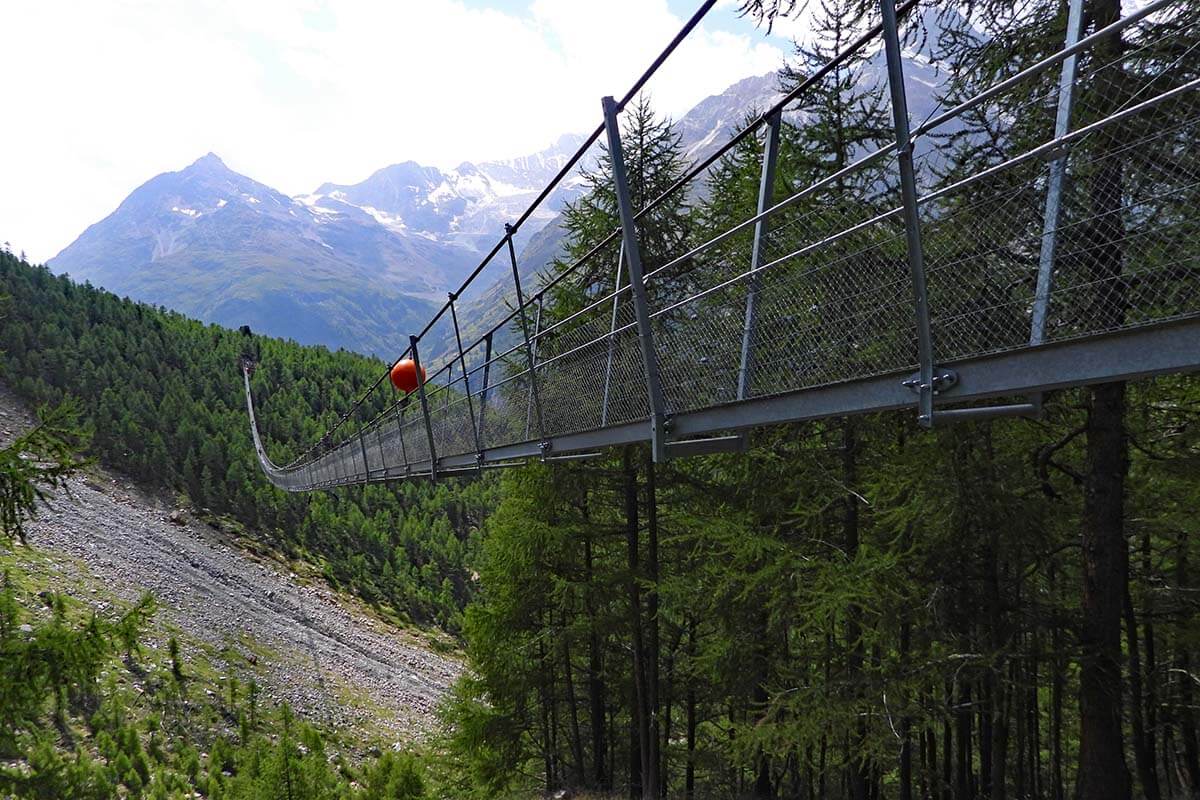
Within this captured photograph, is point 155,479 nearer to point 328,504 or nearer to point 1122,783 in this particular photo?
point 328,504

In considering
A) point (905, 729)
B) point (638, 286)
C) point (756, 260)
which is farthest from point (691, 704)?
point (756, 260)

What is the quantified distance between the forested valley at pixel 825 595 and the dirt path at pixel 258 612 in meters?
5.17

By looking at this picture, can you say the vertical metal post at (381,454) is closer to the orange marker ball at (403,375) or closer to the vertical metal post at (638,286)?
the orange marker ball at (403,375)

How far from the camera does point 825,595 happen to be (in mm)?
4906

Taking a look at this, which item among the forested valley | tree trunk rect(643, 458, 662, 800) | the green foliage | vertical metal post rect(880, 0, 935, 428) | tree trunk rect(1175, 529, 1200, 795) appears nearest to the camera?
vertical metal post rect(880, 0, 935, 428)

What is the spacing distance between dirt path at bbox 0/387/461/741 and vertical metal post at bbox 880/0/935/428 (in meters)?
19.8

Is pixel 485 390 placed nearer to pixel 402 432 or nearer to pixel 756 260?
pixel 402 432

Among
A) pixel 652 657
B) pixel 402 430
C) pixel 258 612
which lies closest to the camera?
pixel 652 657

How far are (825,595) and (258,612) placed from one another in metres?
26.4

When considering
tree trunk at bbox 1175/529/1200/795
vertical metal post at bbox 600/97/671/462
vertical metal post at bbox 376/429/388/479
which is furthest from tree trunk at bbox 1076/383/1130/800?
vertical metal post at bbox 376/429/388/479

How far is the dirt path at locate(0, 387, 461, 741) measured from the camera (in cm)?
2250

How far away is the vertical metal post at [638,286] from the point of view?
3.22 metres

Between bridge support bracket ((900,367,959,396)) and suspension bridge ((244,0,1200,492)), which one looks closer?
suspension bridge ((244,0,1200,492))

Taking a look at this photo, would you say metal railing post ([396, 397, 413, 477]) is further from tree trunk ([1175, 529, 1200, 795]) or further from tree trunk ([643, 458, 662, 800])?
tree trunk ([1175, 529, 1200, 795])
